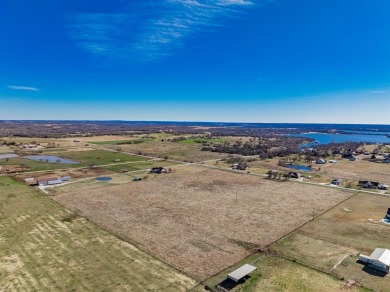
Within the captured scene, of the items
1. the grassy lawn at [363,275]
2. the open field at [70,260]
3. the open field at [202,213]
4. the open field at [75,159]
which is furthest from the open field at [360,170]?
the open field at [75,159]

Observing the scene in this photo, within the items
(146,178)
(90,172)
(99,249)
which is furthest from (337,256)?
(90,172)

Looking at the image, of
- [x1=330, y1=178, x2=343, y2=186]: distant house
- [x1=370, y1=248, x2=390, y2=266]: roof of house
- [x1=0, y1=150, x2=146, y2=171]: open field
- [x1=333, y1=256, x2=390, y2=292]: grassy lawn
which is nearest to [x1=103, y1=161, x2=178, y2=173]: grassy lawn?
[x1=0, y1=150, x2=146, y2=171]: open field

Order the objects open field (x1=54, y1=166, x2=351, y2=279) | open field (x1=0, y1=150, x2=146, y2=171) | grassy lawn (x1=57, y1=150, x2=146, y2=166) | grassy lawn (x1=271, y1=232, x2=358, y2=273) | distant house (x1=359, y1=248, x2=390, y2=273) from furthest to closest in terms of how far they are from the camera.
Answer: grassy lawn (x1=57, y1=150, x2=146, y2=166), open field (x1=0, y1=150, x2=146, y2=171), open field (x1=54, y1=166, x2=351, y2=279), grassy lawn (x1=271, y1=232, x2=358, y2=273), distant house (x1=359, y1=248, x2=390, y2=273)

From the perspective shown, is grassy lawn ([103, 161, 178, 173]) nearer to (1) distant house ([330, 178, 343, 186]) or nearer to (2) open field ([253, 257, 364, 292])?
(1) distant house ([330, 178, 343, 186])

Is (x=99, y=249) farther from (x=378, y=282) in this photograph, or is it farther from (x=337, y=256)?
(x=378, y=282)

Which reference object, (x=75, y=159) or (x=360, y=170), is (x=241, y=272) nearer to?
(x=360, y=170)

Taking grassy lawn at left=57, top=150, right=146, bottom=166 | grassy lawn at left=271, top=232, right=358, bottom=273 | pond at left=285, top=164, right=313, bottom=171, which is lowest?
grassy lawn at left=271, top=232, right=358, bottom=273

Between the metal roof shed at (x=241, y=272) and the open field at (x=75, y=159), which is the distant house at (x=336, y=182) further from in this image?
the open field at (x=75, y=159)

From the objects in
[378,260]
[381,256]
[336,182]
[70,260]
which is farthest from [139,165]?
[378,260]
